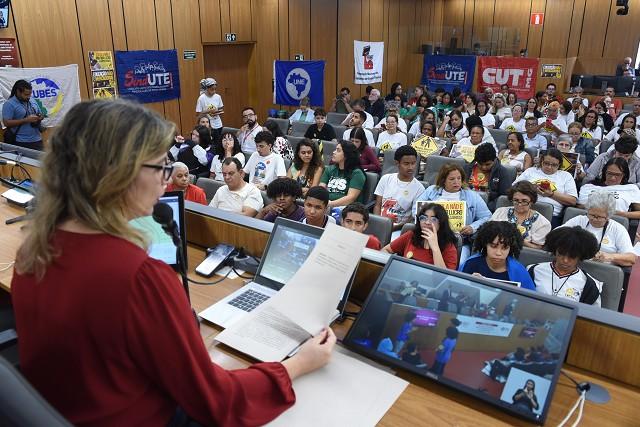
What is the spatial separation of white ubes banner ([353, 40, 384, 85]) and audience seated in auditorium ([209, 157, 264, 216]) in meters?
9.13

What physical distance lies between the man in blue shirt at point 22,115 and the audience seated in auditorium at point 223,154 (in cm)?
201

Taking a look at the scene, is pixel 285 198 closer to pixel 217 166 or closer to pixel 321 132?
pixel 217 166

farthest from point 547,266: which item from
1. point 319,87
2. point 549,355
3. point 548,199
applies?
point 319,87

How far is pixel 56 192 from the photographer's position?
38.4 inches

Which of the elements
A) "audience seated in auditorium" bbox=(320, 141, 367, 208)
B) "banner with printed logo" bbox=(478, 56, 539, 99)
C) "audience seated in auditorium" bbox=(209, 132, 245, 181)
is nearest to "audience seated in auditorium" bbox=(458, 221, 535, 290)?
"audience seated in auditorium" bbox=(320, 141, 367, 208)

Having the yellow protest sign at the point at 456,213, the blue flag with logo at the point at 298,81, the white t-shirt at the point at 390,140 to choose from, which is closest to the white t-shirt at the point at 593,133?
the white t-shirt at the point at 390,140

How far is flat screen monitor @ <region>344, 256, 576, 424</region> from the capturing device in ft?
4.36

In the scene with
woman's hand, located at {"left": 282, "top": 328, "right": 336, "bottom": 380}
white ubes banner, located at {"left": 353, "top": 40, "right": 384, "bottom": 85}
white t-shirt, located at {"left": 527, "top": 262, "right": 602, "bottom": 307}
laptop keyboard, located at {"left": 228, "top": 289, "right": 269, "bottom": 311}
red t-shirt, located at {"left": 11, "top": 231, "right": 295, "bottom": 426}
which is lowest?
white t-shirt, located at {"left": 527, "top": 262, "right": 602, "bottom": 307}

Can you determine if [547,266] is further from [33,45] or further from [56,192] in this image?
[33,45]

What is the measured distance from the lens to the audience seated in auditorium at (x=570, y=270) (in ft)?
9.04

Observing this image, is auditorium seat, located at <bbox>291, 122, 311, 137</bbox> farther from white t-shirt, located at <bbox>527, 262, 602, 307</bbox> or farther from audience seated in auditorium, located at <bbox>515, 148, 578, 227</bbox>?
white t-shirt, located at <bbox>527, 262, 602, 307</bbox>

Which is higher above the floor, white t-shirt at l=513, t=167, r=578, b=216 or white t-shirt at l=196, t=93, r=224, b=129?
white t-shirt at l=196, t=93, r=224, b=129

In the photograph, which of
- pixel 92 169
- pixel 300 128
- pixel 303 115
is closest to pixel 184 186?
pixel 92 169

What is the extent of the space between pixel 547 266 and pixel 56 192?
2.70 m
